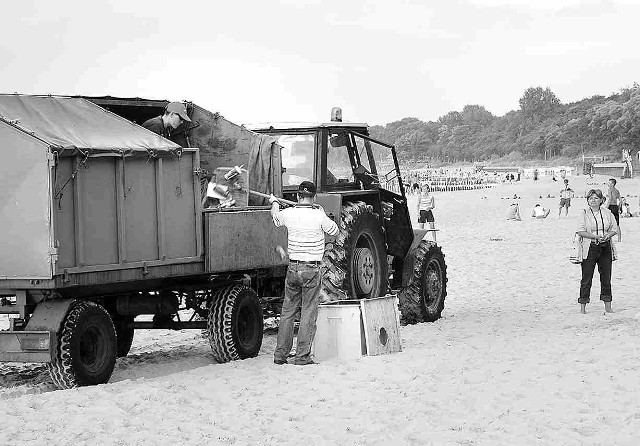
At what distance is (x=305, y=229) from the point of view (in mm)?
11031

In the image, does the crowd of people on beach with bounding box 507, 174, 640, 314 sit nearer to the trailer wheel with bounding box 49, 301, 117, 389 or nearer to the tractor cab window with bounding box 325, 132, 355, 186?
the tractor cab window with bounding box 325, 132, 355, 186

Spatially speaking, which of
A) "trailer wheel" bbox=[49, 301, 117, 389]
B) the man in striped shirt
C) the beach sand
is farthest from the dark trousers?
"trailer wheel" bbox=[49, 301, 117, 389]

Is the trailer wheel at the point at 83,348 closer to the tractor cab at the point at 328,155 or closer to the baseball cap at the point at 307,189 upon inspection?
the baseball cap at the point at 307,189

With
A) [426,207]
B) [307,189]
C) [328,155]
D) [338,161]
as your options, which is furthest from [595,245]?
Answer: [426,207]

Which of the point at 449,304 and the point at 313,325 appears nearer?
the point at 313,325

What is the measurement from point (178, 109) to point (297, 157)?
5.76 ft

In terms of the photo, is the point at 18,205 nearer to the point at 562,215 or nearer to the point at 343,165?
the point at 343,165

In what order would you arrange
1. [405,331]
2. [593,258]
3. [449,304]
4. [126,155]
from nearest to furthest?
[126,155], [405,331], [593,258], [449,304]

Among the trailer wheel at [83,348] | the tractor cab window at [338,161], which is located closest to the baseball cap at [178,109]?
the tractor cab window at [338,161]

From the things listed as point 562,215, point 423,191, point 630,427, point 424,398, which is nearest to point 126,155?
point 424,398

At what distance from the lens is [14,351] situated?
9.34 m

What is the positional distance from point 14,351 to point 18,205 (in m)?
1.22

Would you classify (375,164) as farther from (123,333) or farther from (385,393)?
(385,393)

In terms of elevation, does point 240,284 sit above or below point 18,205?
below
